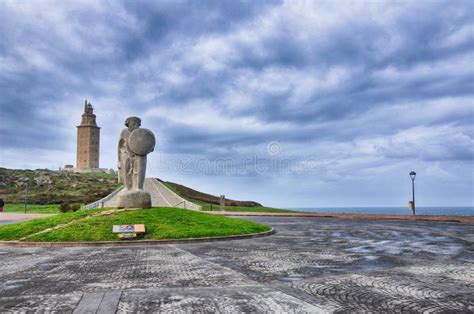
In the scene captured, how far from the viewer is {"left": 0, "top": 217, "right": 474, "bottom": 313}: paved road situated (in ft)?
19.0

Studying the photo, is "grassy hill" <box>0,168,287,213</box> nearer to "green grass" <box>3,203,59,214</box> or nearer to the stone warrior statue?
"green grass" <box>3,203,59,214</box>

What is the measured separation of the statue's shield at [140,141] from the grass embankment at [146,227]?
2867 millimetres

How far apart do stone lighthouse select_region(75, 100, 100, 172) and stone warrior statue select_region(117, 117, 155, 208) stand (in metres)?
113

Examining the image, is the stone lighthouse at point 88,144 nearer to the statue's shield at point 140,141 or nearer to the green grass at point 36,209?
the green grass at point 36,209

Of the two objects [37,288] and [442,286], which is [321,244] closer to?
[442,286]

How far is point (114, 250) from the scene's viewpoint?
1218 cm

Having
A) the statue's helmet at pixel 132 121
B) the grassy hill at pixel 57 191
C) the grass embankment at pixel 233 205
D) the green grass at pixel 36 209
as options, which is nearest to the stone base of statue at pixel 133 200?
the statue's helmet at pixel 132 121

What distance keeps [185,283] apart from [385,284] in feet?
12.1

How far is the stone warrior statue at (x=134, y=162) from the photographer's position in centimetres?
1830

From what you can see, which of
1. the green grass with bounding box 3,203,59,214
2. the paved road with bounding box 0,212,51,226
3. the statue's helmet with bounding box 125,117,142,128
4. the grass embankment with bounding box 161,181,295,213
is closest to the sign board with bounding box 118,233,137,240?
the statue's helmet with bounding box 125,117,142,128

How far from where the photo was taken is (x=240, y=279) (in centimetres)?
753

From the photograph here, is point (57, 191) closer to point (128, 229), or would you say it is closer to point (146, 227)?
point (146, 227)

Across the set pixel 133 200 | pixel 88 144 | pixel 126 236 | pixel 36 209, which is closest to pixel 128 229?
pixel 126 236

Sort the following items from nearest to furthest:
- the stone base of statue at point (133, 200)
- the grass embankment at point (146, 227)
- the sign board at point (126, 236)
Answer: the sign board at point (126, 236) < the grass embankment at point (146, 227) < the stone base of statue at point (133, 200)
